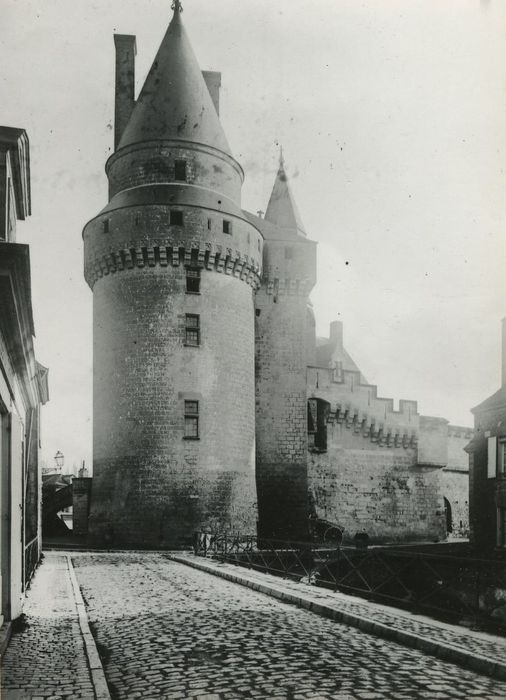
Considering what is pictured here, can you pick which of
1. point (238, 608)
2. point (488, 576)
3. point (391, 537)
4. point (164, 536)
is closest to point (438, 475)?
point (391, 537)

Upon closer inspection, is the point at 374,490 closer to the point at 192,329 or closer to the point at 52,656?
the point at 192,329

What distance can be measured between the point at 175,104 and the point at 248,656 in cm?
2379

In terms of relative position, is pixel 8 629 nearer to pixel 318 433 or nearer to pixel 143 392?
pixel 143 392

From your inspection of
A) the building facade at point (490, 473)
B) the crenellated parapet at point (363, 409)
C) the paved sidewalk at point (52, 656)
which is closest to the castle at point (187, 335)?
the crenellated parapet at point (363, 409)

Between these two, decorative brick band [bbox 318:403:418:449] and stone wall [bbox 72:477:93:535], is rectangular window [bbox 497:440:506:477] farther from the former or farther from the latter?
stone wall [bbox 72:477:93:535]

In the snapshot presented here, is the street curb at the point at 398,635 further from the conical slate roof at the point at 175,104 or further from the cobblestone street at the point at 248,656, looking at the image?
the conical slate roof at the point at 175,104

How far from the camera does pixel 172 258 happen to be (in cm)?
2728

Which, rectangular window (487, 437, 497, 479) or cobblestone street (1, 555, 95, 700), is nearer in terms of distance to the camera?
cobblestone street (1, 555, 95, 700)

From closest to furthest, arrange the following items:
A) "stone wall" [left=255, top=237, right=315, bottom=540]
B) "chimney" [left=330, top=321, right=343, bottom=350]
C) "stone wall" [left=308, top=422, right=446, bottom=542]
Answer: "stone wall" [left=255, top=237, right=315, bottom=540]
"stone wall" [left=308, top=422, right=446, bottom=542]
"chimney" [left=330, top=321, right=343, bottom=350]

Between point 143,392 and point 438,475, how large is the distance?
57.2 feet

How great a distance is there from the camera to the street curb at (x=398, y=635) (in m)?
7.22

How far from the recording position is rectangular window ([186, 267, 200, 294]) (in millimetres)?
27594

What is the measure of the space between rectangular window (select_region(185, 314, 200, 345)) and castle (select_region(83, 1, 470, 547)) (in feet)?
0.12

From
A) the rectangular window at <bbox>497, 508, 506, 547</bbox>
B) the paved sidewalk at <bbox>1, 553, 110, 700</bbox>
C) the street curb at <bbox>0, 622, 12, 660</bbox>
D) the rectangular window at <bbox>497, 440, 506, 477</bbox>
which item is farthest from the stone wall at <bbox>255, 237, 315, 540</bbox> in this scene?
the street curb at <bbox>0, 622, 12, 660</bbox>
